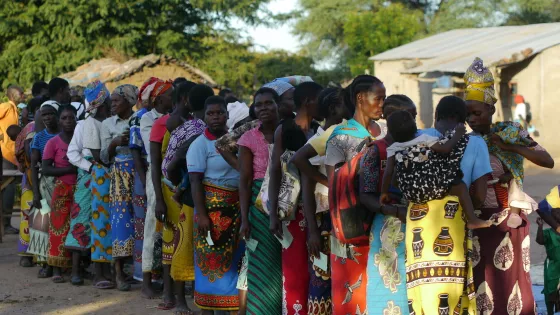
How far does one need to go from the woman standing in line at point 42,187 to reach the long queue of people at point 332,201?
1351 millimetres

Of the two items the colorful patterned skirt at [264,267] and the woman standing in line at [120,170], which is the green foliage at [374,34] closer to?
the woman standing in line at [120,170]

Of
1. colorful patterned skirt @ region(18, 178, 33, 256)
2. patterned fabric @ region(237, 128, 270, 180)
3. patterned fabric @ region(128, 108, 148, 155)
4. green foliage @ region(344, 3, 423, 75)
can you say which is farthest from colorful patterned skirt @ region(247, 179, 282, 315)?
green foliage @ region(344, 3, 423, 75)

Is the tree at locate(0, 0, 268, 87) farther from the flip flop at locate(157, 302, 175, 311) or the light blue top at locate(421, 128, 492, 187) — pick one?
the light blue top at locate(421, 128, 492, 187)

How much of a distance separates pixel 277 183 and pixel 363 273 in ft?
2.64

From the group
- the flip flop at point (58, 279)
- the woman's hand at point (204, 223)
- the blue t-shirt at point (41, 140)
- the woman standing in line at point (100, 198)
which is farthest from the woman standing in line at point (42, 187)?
the woman's hand at point (204, 223)

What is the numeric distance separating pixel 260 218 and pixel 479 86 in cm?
160

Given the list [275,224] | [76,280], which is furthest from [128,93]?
[275,224]

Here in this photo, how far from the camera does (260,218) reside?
584 centimetres

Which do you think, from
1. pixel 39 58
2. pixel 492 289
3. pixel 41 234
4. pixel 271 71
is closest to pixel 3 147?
pixel 41 234

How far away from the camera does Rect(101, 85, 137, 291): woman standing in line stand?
7.98 metres

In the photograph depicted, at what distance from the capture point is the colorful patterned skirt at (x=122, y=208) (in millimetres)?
7988

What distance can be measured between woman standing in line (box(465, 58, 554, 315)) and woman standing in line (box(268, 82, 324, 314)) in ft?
3.24

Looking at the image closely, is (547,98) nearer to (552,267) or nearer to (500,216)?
(552,267)

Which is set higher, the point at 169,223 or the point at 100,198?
the point at 100,198
